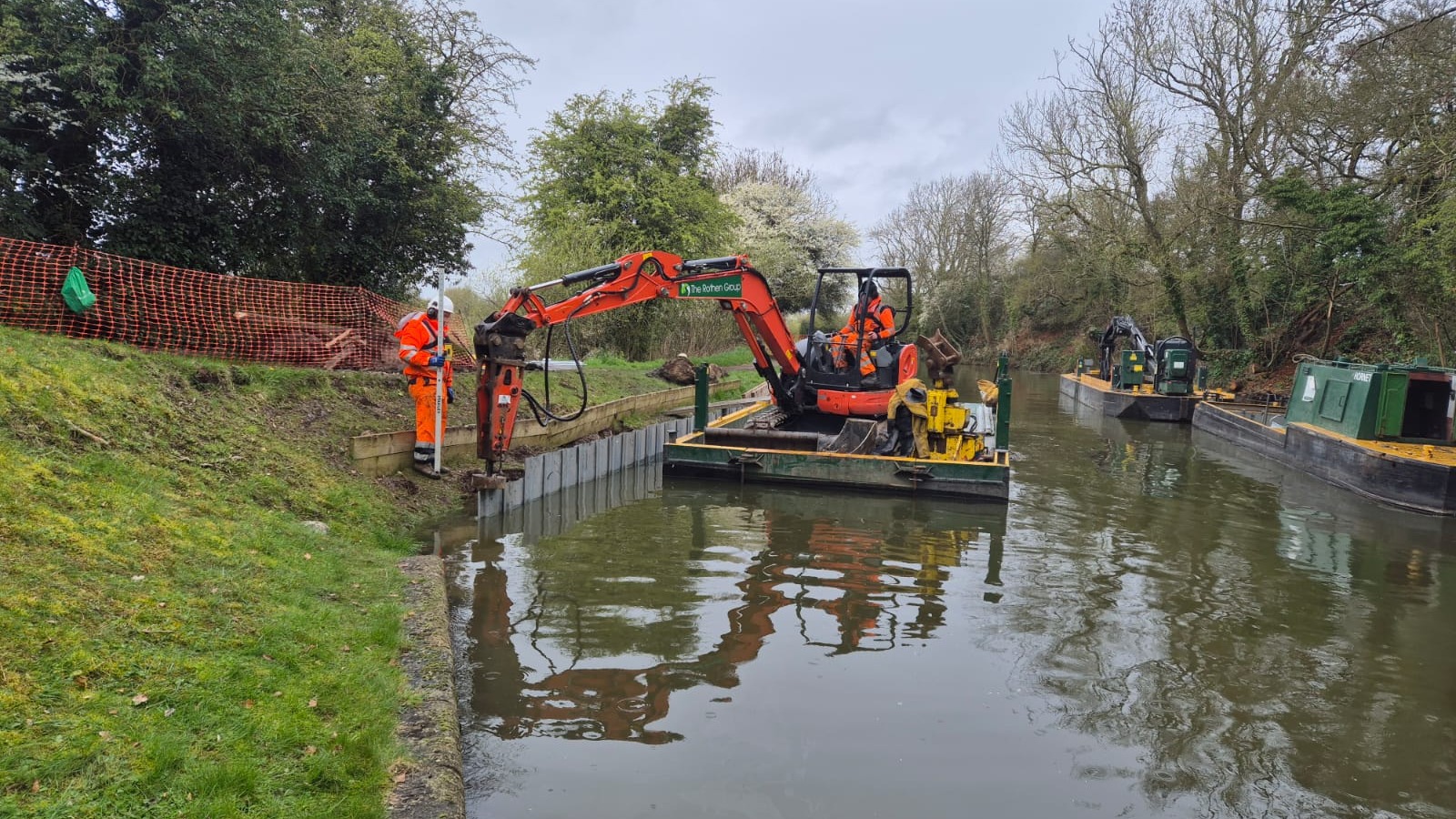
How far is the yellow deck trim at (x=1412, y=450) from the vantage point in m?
10.8

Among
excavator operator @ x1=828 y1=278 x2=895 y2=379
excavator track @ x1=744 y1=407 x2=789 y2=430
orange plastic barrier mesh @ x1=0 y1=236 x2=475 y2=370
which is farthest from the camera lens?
excavator track @ x1=744 y1=407 x2=789 y2=430

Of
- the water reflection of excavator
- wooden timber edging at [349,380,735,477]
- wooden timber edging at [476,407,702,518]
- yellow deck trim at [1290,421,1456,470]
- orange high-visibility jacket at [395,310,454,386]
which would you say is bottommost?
the water reflection of excavator

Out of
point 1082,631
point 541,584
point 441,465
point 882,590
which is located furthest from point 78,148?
point 1082,631

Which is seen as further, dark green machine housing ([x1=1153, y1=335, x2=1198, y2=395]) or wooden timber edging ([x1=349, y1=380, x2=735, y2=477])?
dark green machine housing ([x1=1153, y1=335, x2=1198, y2=395])

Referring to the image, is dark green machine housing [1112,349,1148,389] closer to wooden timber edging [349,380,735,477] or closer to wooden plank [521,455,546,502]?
wooden timber edging [349,380,735,477]

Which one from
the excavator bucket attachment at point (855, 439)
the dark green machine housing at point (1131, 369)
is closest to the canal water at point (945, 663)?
the excavator bucket attachment at point (855, 439)

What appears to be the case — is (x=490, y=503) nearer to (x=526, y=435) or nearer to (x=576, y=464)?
(x=576, y=464)

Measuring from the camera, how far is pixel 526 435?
37.9 feet

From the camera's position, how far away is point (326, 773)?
3.29 metres

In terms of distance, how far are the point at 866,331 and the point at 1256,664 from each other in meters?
7.78

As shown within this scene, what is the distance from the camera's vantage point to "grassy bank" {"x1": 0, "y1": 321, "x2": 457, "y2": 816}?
291 centimetres

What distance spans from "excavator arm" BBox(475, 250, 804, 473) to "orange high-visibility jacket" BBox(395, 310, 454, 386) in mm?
593

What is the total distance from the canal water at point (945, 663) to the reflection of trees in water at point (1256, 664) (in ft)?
0.08

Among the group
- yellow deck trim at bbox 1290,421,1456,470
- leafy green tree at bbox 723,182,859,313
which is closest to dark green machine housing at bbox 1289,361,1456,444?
yellow deck trim at bbox 1290,421,1456,470
